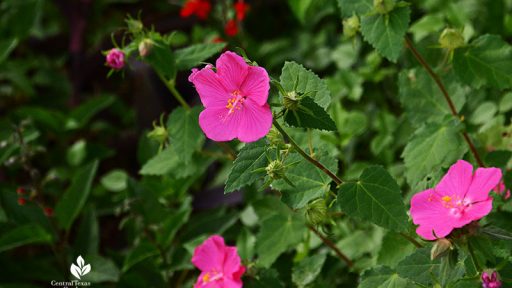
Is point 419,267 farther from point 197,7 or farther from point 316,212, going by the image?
point 197,7

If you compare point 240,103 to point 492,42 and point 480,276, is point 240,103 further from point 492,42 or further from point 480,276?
point 492,42

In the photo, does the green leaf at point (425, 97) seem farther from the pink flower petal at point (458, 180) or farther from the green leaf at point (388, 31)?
the pink flower petal at point (458, 180)

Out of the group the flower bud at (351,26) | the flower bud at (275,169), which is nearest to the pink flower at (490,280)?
the flower bud at (275,169)

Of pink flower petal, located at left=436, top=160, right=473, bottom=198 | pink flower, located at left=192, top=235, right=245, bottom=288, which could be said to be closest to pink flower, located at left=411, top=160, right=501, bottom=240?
pink flower petal, located at left=436, top=160, right=473, bottom=198

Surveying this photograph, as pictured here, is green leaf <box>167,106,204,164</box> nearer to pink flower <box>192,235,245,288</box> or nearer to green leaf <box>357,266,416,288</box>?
pink flower <box>192,235,245,288</box>

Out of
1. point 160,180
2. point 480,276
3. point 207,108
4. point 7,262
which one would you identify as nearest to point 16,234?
point 7,262

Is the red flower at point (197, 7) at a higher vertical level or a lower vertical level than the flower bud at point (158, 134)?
higher
